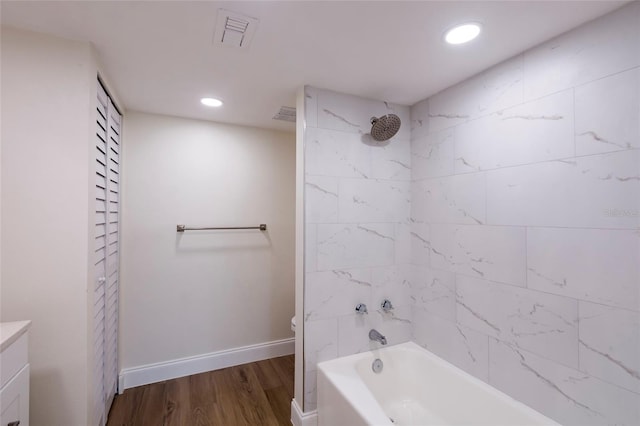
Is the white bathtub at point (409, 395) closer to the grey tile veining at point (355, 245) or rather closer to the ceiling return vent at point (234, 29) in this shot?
the grey tile veining at point (355, 245)

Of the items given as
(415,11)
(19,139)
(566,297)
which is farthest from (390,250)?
(19,139)

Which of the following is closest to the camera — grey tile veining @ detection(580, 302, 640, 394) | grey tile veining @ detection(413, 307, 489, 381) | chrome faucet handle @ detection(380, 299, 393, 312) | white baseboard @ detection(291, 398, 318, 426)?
grey tile veining @ detection(580, 302, 640, 394)

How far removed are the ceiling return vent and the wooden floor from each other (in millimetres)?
2330

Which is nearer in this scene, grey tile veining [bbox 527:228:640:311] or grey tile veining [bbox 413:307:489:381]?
grey tile veining [bbox 527:228:640:311]

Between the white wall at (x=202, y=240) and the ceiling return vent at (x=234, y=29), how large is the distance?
51.6 inches

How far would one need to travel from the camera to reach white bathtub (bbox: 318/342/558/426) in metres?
1.47

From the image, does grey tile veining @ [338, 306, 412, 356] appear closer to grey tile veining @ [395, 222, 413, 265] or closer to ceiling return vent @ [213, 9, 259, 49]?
grey tile veining @ [395, 222, 413, 265]

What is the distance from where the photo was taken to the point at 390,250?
2.13 m

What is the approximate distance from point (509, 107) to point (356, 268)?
1.33 metres

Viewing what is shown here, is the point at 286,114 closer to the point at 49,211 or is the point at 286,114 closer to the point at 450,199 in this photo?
the point at 450,199

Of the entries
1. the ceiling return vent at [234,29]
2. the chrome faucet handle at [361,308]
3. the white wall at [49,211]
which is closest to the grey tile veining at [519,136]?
the chrome faucet handle at [361,308]

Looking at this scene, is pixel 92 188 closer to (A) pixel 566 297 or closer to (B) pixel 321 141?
(B) pixel 321 141

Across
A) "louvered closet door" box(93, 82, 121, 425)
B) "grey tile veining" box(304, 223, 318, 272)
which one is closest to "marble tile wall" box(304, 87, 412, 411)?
"grey tile veining" box(304, 223, 318, 272)

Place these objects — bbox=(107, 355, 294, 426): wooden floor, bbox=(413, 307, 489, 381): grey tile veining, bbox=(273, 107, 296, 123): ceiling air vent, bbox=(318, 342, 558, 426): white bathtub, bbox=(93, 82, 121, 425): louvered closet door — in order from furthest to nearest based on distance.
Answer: bbox=(273, 107, 296, 123): ceiling air vent → bbox=(107, 355, 294, 426): wooden floor → bbox=(413, 307, 489, 381): grey tile veining → bbox=(93, 82, 121, 425): louvered closet door → bbox=(318, 342, 558, 426): white bathtub
